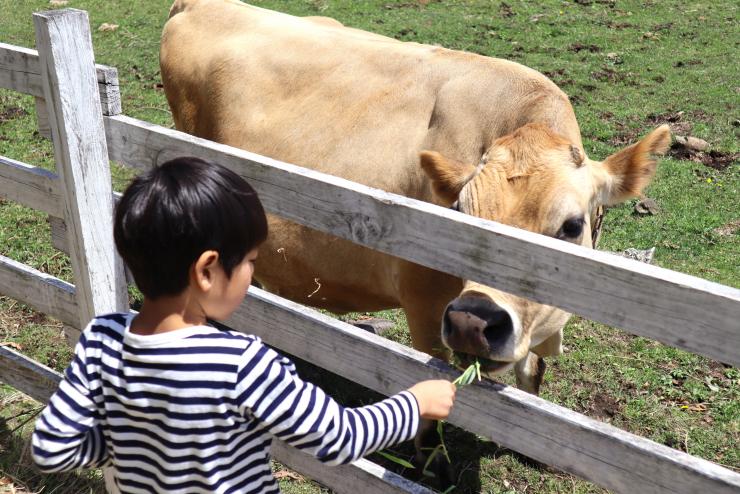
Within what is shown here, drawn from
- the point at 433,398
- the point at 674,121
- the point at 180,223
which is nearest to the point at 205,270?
the point at 180,223

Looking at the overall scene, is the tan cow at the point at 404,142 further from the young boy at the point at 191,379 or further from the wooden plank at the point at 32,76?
the wooden plank at the point at 32,76

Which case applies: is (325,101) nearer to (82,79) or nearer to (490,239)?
(82,79)

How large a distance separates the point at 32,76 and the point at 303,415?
2062mm

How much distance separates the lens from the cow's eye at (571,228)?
3211 millimetres

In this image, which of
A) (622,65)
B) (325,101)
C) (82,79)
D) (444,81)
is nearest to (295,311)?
(82,79)

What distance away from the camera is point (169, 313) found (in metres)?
1.85

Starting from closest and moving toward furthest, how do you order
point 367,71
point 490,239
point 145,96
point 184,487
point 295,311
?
1. point 184,487
2. point 490,239
3. point 295,311
4. point 367,71
5. point 145,96

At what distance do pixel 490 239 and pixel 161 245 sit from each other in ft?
2.85

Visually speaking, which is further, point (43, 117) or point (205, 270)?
point (43, 117)

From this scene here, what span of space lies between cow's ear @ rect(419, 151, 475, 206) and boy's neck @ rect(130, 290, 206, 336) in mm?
1762

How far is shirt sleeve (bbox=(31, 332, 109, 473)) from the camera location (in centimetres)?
194

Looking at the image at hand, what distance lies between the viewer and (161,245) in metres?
1.78

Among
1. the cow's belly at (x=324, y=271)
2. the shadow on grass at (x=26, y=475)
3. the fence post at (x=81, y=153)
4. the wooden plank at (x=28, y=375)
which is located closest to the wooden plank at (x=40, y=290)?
the fence post at (x=81, y=153)

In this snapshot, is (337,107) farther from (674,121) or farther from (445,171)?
(674,121)
